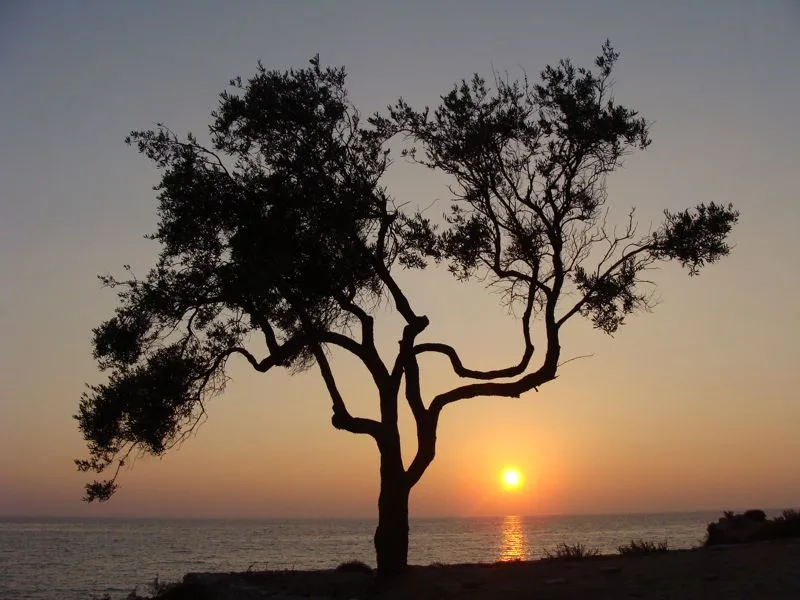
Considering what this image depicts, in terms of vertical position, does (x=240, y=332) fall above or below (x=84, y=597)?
above

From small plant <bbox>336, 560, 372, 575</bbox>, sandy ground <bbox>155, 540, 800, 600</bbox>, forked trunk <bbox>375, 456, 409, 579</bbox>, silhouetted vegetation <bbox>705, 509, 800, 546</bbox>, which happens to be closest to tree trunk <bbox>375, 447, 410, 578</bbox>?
forked trunk <bbox>375, 456, 409, 579</bbox>

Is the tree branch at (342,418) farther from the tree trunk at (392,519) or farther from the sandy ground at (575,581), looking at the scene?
the sandy ground at (575,581)

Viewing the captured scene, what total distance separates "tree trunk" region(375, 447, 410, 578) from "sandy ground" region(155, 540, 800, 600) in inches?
18.2

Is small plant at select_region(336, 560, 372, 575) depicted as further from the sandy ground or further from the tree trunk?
the tree trunk

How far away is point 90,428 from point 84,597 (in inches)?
1025

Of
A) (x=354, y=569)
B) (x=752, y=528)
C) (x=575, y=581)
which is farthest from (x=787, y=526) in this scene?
(x=354, y=569)

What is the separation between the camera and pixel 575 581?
610 inches

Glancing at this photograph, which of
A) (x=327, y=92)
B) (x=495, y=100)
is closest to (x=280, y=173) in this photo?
(x=327, y=92)

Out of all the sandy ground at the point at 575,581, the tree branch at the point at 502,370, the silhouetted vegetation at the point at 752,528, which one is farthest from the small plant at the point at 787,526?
the tree branch at the point at 502,370

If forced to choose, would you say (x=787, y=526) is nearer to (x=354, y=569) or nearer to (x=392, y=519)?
(x=392, y=519)

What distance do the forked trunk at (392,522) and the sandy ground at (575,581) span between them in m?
0.46

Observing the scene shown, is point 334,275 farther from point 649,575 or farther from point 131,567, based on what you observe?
point 131,567

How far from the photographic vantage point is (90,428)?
2044 centimetres

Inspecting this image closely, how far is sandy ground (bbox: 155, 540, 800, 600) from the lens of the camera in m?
13.7
